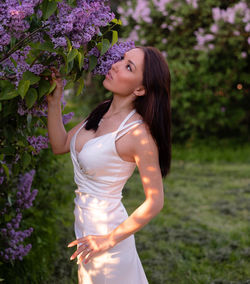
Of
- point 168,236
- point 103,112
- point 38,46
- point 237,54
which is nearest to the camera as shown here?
point 38,46

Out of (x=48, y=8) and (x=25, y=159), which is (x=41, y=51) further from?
(x=25, y=159)

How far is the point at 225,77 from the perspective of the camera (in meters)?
7.69

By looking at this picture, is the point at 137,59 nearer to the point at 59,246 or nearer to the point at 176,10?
the point at 59,246

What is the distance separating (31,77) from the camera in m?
1.54

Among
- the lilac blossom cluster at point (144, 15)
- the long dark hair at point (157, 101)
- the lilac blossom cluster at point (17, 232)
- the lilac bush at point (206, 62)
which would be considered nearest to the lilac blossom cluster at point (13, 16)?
the long dark hair at point (157, 101)

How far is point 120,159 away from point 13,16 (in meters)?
0.73

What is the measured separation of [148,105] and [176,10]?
6.71 metres

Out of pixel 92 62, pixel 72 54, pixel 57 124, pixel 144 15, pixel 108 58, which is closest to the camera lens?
pixel 72 54

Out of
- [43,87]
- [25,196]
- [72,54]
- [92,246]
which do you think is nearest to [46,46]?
[72,54]

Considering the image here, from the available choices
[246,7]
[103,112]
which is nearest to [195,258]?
[103,112]

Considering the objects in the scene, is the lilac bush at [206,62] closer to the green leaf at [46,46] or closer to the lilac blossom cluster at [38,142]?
the lilac blossom cluster at [38,142]

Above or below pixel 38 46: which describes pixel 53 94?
below

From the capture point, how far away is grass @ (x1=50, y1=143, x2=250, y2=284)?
135 inches

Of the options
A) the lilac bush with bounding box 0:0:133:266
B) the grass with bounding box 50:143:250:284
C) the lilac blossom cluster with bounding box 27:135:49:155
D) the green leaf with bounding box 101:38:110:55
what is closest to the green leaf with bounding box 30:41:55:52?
the lilac bush with bounding box 0:0:133:266
